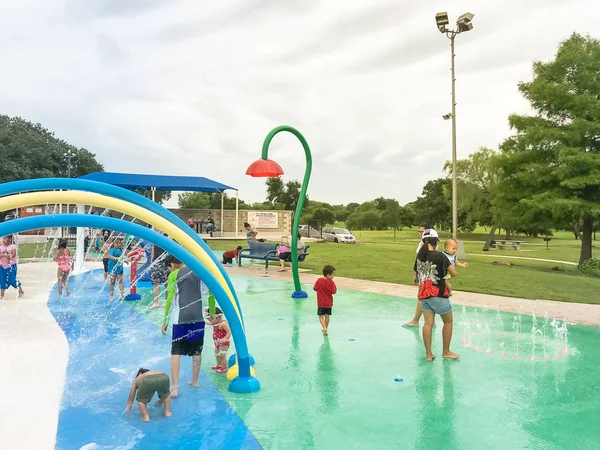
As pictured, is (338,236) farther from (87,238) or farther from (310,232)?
(87,238)

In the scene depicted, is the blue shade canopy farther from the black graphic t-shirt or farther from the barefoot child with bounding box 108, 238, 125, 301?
the black graphic t-shirt

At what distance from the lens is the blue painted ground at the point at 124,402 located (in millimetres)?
3930

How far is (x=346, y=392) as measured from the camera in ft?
16.9

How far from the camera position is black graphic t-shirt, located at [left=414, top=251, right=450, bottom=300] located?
19.9ft

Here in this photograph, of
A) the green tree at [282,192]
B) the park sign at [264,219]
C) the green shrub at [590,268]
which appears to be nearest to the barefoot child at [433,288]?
the green shrub at [590,268]

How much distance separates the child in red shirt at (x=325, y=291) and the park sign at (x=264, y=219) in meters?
30.9

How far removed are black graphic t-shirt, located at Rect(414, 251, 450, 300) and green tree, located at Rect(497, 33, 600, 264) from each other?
16.1 metres

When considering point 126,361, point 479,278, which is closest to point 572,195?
point 479,278

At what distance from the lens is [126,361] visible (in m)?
6.10

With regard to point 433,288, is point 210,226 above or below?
above

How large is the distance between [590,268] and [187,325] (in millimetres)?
19748

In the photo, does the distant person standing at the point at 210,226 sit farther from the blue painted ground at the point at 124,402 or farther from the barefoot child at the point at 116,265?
the blue painted ground at the point at 124,402

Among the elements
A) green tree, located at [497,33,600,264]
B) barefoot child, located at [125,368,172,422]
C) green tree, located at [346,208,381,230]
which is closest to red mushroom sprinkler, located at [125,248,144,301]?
barefoot child, located at [125,368,172,422]

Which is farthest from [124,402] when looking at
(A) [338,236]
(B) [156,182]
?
(A) [338,236]
